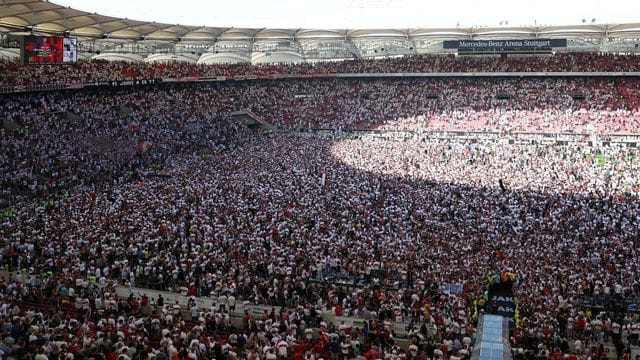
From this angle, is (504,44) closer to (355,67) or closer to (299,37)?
(355,67)

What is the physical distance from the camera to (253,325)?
13.2 m

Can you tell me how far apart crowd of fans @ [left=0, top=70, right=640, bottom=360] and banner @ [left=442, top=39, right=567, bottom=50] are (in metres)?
8.96

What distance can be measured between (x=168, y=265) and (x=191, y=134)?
25207 mm

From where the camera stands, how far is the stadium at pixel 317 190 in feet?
43.3

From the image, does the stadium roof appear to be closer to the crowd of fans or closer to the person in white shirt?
the crowd of fans

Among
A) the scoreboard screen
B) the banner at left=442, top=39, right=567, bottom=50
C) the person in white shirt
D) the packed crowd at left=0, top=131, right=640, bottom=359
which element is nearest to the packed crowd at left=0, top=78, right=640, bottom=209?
the banner at left=442, top=39, right=567, bottom=50

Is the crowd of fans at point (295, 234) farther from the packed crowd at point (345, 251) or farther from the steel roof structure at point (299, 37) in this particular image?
the steel roof structure at point (299, 37)

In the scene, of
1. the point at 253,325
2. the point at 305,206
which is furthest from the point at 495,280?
the point at 305,206

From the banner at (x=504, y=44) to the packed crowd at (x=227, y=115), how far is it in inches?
111

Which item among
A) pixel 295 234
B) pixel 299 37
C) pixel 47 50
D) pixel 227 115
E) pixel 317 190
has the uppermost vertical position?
pixel 299 37

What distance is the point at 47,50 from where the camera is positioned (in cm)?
3516

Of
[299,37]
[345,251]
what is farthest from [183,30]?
[345,251]

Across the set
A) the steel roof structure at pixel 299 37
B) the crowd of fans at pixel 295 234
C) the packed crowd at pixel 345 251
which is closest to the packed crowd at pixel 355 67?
the steel roof structure at pixel 299 37

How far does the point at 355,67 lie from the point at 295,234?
1478 inches
